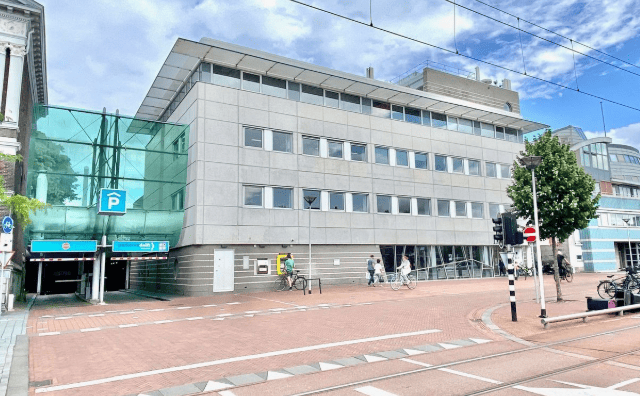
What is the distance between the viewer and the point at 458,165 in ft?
111

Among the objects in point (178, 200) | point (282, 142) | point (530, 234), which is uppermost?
point (282, 142)

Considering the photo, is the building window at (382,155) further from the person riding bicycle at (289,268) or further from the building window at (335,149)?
the person riding bicycle at (289,268)

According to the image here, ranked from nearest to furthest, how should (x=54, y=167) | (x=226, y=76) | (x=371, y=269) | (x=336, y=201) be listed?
(x=54, y=167) → (x=226, y=76) → (x=371, y=269) → (x=336, y=201)

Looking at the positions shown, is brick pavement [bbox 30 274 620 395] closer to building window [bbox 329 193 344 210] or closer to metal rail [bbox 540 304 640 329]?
metal rail [bbox 540 304 640 329]

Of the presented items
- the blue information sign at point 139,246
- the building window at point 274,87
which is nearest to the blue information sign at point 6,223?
the blue information sign at point 139,246

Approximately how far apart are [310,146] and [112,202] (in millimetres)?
11412

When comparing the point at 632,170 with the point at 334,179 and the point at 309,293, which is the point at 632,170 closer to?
the point at 334,179

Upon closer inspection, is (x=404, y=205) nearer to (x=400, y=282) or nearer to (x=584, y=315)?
(x=400, y=282)

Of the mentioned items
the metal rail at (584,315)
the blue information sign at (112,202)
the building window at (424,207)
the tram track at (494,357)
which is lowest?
the tram track at (494,357)

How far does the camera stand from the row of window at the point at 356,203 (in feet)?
82.7

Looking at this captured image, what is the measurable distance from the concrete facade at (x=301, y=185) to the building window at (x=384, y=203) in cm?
33

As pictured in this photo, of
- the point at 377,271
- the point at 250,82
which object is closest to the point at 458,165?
the point at 377,271

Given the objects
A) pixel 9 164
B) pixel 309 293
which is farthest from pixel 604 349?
pixel 9 164

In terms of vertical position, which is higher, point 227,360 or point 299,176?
point 299,176
